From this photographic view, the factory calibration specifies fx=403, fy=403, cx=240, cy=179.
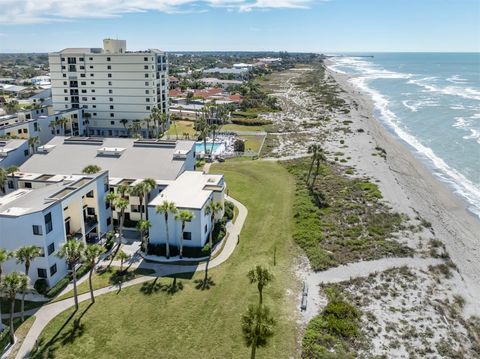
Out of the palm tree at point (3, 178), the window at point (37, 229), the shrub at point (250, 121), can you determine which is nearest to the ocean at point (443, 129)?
the shrub at point (250, 121)

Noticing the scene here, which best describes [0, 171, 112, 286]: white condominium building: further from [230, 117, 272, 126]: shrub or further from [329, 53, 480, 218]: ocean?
[230, 117, 272, 126]: shrub

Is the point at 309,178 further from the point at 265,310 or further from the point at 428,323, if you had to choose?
the point at 265,310

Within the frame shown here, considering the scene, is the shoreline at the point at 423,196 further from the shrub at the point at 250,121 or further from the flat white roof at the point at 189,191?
the flat white roof at the point at 189,191

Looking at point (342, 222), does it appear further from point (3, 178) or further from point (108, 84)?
point (108, 84)

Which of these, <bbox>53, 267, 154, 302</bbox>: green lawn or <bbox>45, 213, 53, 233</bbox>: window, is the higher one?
<bbox>45, 213, 53, 233</bbox>: window

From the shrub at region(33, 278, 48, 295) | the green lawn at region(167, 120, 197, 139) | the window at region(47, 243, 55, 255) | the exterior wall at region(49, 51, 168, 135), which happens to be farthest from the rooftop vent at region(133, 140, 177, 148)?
the exterior wall at region(49, 51, 168, 135)

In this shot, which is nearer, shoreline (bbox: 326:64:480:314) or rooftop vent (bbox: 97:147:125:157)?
shoreline (bbox: 326:64:480:314)

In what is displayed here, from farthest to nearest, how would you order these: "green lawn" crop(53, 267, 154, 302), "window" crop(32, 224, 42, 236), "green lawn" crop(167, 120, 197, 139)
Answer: "green lawn" crop(167, 120, 197, 139) → "green lawn" crop(53, 267, 154, 302) → "window" crop(32, 224, 42, 236)

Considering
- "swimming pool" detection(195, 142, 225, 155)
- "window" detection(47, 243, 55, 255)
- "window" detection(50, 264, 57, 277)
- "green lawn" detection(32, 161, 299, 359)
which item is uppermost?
"swimming pool" detection(195, 142, 225, 155)

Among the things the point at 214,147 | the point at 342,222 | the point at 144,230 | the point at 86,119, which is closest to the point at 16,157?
the point at 144,230
